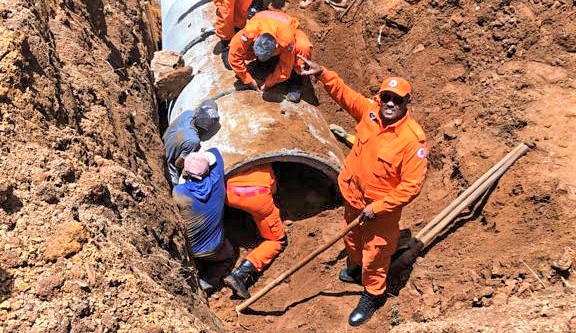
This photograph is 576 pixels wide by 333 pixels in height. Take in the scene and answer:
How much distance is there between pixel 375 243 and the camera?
16.2ft

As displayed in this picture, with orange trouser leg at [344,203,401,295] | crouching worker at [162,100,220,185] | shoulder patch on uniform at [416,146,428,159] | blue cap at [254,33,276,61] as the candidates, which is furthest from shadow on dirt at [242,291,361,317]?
blue cap at [254,33,276,61]

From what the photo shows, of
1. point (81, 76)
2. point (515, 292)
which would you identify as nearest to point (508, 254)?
point (515, 292)

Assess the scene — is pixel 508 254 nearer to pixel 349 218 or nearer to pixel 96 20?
pixel 349 218

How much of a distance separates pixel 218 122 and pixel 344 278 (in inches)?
83.3

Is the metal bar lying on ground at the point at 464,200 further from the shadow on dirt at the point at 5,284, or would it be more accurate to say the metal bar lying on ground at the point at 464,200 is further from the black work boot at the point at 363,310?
the shadow on dirt at the point at 5,284

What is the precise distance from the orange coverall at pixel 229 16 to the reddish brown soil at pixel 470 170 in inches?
55.9

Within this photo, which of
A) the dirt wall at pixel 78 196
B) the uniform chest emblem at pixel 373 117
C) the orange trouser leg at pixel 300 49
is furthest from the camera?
the orange trouser leg at pixel 300 49

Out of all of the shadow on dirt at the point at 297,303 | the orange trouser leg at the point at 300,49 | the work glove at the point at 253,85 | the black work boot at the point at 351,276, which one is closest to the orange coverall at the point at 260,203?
the shadow on dirt at the point at 297,303

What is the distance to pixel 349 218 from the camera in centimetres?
532

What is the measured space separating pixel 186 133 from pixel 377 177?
7.39 feet

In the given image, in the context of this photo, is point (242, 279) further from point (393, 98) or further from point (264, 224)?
point (393, 98)

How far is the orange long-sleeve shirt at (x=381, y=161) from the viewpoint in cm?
452

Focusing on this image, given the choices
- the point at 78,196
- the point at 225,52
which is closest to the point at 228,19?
the point at 225,52

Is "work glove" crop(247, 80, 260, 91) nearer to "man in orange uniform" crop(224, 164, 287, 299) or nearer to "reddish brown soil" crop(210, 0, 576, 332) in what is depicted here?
"man in orange uniform" crop(224, 164, 287, 299)
